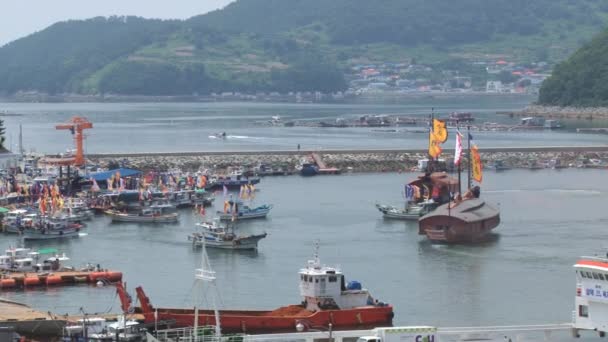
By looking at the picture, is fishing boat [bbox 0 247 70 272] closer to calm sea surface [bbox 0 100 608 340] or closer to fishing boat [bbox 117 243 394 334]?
calm sea surface [bbox 0 100 608 340]

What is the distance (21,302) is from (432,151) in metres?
25.5

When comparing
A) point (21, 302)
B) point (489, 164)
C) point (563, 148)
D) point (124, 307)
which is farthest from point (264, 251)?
point (563, 148)

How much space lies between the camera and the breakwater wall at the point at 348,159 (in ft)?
244

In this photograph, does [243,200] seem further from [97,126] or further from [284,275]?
[97,126]

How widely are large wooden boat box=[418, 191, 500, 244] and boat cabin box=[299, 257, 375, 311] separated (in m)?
14.1

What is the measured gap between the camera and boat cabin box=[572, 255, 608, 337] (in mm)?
21719

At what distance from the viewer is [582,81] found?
467 feet

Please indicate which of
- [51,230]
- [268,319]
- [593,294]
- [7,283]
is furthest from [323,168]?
[593,294]

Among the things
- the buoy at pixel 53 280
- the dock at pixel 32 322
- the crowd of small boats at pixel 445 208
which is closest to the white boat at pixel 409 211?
the crowd of small boats at pixel 445 208

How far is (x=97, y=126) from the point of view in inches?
5221

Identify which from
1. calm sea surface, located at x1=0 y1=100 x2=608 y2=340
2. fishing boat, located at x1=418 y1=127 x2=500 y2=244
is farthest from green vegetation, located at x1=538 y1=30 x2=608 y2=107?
fishing boat, located at x1=418 y1=127 x2=500 y2=244

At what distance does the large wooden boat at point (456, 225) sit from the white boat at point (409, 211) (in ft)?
16.5

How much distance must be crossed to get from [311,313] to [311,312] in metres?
0.08

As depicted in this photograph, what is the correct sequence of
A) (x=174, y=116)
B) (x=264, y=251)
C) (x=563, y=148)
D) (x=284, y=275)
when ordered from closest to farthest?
1. (x=284, y=275)
2. (x=264, y=251)
3. (x=563, y=148)
4. (x=174, y=116)
